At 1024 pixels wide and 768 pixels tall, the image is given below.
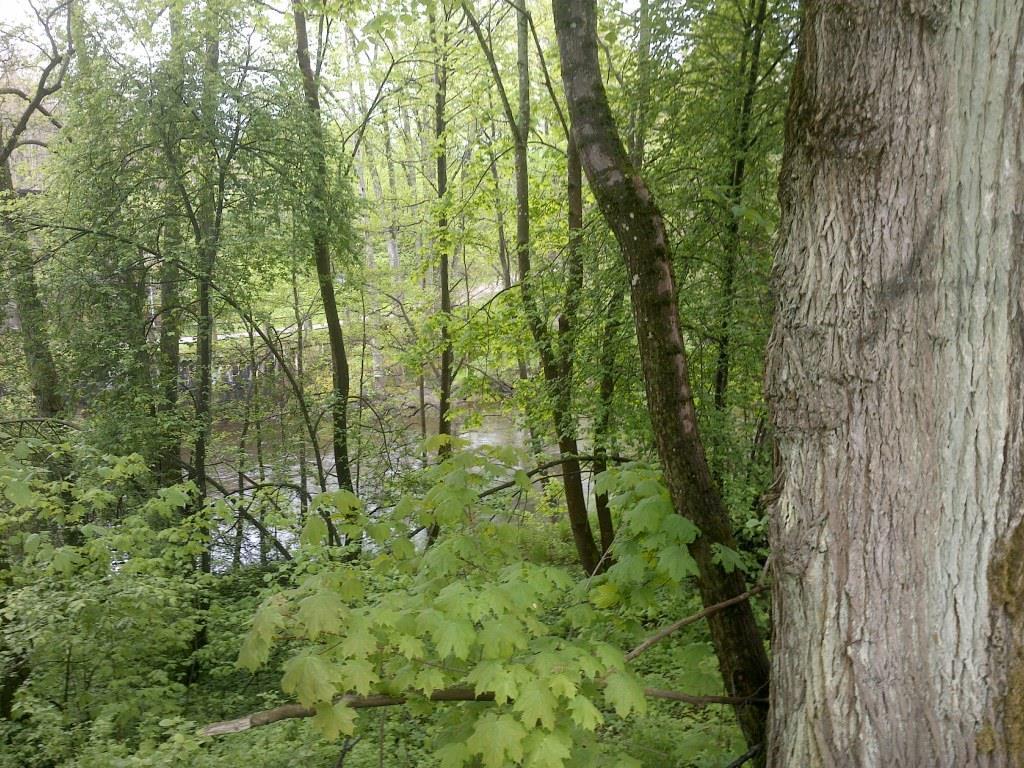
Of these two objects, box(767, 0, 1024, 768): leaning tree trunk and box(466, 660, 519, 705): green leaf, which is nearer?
box(767, 0, 1024, 768): leaning tree trunk

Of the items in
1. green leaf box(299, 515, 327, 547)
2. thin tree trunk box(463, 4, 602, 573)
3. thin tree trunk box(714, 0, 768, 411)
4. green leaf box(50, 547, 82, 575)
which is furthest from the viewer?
thin tree trunk box(463, 4, 602, 573)

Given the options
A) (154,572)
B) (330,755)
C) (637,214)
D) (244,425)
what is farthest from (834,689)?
(244,425)

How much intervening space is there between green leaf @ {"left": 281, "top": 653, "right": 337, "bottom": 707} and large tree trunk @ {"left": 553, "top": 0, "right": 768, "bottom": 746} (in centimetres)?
143

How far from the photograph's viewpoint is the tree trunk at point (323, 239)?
9.12 meters

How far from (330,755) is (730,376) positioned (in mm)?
3987

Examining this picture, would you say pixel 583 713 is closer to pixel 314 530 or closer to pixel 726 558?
pixel 726 558

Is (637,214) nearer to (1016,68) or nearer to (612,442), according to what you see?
(1016,68)

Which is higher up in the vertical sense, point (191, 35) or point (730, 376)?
point (191, 35)

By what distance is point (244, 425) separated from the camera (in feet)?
35.2

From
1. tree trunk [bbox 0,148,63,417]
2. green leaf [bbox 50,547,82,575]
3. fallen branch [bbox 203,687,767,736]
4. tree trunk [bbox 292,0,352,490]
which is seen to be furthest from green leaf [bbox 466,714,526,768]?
tree trunk [bbox 0,148,63,417]

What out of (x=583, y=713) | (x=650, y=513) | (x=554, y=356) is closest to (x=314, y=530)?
(x=650, y=513)

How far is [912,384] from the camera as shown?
167 cm

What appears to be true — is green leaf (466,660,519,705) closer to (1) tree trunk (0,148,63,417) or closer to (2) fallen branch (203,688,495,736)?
(2) fallen branch (203,688,495,736)

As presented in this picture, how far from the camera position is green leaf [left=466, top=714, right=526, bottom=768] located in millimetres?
2012
